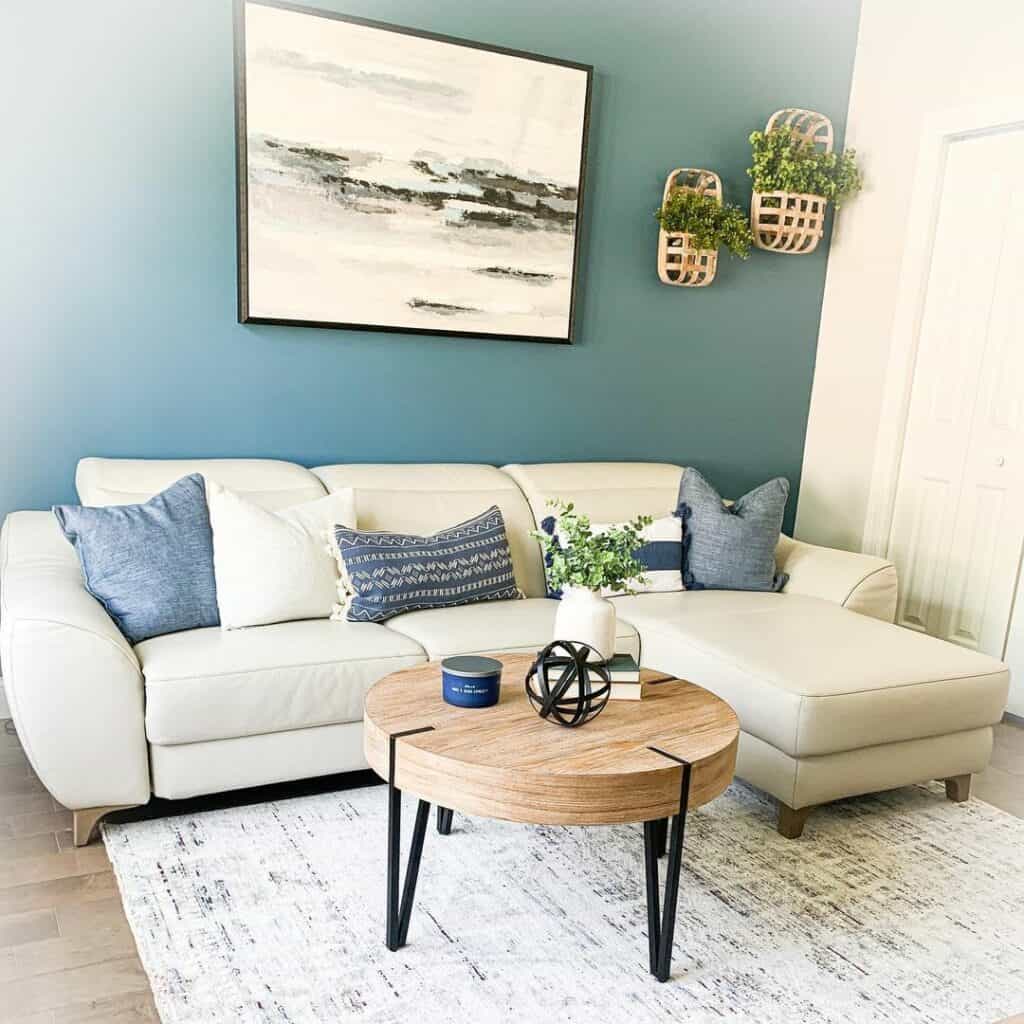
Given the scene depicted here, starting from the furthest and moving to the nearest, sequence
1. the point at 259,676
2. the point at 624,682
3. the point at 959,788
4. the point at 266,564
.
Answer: the point at 959,788, the point at 266,564, the point at 259,676, the point at 624,682

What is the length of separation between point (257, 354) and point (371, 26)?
1.12 meters

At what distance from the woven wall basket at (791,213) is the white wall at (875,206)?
8.3 inches

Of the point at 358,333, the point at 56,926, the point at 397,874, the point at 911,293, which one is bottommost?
the point at 56,926

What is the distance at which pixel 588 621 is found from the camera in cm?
223

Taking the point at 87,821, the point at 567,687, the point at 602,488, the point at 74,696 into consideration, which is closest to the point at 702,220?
the point at 602,488

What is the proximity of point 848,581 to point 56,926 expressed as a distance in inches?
98.5

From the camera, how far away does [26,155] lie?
2838 mm

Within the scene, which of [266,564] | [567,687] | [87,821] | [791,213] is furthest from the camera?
[791,213]

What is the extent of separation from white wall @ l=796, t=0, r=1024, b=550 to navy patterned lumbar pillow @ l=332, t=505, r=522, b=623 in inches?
72.8

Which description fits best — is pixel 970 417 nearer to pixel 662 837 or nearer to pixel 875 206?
pixel 875 206

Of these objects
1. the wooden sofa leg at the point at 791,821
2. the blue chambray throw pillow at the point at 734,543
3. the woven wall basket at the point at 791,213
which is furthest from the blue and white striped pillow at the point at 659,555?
the woven wall basket at the point at 791,213

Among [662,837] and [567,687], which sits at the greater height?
[567,687]

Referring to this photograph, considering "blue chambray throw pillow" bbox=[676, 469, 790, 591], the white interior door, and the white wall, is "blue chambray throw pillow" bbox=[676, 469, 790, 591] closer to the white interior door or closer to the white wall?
the white interior door

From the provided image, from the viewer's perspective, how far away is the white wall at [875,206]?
12.0 feet
